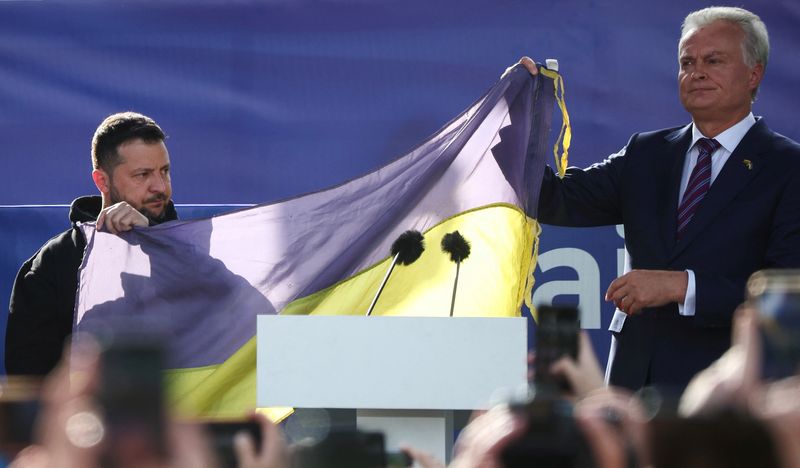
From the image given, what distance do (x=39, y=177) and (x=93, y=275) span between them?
1.06m

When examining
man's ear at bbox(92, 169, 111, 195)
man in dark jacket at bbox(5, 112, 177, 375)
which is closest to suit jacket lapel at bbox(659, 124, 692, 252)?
man in dark jacket at bbox(5, 112, 177, 375)

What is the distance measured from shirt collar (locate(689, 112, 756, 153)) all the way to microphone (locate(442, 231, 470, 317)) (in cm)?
62

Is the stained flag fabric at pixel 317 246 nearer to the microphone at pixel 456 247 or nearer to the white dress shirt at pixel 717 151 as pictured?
the microphone at pixel 456 247

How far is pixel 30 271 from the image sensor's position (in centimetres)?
354

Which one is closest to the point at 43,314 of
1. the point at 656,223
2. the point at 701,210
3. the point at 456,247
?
the point at 456,247

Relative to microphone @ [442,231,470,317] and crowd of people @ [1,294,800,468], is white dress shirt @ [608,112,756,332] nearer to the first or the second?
microphone @ [442,231,470,317]

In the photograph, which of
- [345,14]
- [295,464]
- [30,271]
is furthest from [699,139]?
[295,464]

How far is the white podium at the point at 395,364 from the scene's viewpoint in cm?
233

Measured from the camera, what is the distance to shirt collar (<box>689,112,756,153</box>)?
3.07m

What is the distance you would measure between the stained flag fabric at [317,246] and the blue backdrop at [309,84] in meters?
0.78

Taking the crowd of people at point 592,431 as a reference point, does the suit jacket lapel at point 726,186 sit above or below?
above

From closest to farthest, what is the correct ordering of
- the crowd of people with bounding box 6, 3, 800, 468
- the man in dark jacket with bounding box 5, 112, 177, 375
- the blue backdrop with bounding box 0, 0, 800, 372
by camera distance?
the crowd of people with bounding box 6, 3, 800, 468 → the man in dark jacket with bounding box 5, 112, 177, 375 → the blue backdrop with bounding box 0, 0, 800, 372

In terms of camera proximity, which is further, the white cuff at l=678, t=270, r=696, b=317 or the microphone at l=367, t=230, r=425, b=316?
the microphone at l=367, t=230, r=425, b=316

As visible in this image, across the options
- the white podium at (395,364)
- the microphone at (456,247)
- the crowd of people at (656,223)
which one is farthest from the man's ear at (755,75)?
the white podium at (395,364)
